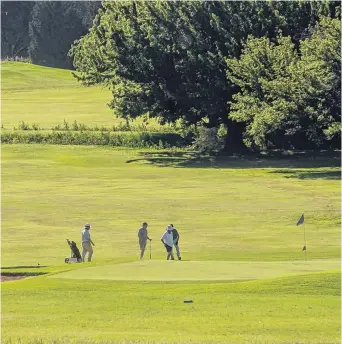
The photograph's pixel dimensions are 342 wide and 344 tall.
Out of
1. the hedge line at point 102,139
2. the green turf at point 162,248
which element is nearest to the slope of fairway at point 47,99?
the hedge line at point 102,139

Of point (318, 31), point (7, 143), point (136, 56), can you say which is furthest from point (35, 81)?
point (318, 31)

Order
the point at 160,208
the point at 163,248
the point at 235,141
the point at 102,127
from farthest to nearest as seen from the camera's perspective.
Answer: the point at 102,127
the point at 235,141
the point at 160,208
the point at 163,248

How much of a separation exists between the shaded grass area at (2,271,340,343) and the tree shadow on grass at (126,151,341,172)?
43580mm

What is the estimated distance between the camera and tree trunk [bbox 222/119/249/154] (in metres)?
70.4

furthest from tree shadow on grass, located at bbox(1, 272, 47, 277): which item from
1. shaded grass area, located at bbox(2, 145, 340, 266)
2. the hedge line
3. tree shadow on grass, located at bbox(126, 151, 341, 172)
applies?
the hedge line

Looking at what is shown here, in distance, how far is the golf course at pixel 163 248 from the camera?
54.2ft

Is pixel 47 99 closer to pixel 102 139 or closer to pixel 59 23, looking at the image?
pixel 102 139

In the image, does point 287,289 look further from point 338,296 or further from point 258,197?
point 258,197

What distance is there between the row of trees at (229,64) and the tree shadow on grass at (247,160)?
3.80 feet

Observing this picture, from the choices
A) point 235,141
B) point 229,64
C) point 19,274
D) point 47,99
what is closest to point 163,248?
point 19,274

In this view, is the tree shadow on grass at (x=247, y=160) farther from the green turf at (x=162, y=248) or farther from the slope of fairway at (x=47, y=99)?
the slope of fairway at (x=47, y=99)

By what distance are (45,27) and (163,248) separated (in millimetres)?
108271

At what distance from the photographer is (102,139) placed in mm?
79062

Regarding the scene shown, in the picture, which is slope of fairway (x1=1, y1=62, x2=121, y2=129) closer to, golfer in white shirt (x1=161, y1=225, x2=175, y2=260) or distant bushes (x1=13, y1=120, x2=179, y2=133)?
distant bushes (x1=13, y1=120, x2=179, y2=133)
